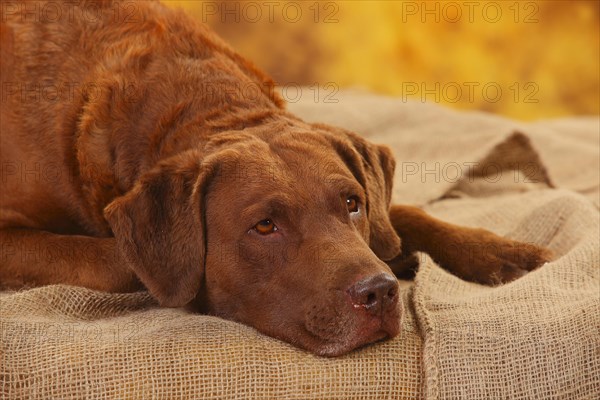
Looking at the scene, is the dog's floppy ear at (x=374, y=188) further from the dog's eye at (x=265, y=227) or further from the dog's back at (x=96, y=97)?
the dog's eye at (x=265, y=227)

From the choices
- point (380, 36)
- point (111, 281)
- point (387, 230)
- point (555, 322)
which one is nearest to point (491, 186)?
point (387, 230)

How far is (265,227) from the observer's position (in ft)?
9.16

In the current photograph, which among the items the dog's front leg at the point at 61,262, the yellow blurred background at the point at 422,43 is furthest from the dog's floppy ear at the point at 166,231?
the yellow blurred background at the point at 422,43

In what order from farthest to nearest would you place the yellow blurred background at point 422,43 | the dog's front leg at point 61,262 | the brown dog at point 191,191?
1. the yellow blurred background at point 422,43
2. the dog's front leg at point 61,262
3. the brown dog at point 191,191

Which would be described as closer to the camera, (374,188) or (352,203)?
(352,203)

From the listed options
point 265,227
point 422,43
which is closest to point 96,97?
point 265,227

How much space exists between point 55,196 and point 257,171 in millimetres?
917

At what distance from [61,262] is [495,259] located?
1.64 meters

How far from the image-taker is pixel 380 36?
318 inches

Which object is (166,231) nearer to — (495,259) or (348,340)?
(348,340)

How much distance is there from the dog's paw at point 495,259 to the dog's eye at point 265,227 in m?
1.02

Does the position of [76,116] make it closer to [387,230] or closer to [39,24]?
[39,24]

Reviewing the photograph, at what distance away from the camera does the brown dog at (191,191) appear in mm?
2723

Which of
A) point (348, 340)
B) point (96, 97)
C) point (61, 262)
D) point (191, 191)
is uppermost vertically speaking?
point (96, 97)
